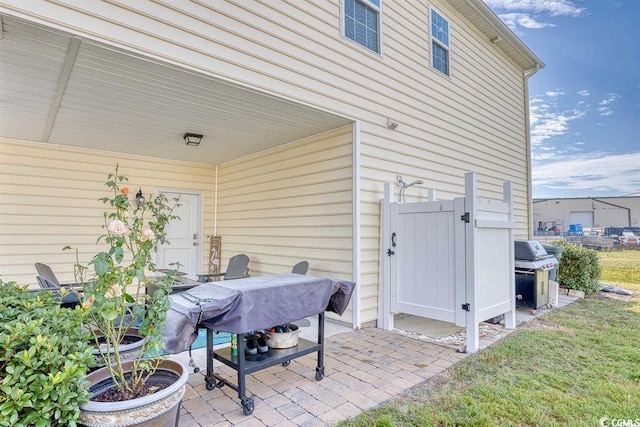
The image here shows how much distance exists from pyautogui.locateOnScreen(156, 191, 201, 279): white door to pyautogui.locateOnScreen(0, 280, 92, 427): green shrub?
17.3 ft

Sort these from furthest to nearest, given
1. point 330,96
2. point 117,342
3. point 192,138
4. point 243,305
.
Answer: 1. point 192,138
2. point 330,96
3. point 243,305
4. point 117,342

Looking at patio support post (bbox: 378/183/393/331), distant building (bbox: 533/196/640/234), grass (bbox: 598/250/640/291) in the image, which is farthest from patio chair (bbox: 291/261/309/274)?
distant building (bbox: 533/196/640/234)

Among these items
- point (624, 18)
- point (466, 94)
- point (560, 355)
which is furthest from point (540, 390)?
point (624, 18)

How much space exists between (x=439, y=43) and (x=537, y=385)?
5.63 meters

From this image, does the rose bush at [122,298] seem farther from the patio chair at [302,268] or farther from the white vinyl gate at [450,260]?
the white vinyl gate at [450,260]

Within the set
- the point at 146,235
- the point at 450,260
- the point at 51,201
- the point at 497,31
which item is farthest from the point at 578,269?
the point at 51,201

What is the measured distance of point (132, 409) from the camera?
164 cm

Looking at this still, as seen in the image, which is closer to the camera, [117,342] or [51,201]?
[117,342]

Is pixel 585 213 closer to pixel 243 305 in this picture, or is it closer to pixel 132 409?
pixel 243 305

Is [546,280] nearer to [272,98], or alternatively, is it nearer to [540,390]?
[540,390]

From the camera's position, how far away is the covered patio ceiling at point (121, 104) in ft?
9.50

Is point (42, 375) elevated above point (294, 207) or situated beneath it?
situated beneath

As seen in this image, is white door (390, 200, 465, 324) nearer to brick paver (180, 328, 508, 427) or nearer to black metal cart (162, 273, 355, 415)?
brick paver (180, 328, 508, 427)

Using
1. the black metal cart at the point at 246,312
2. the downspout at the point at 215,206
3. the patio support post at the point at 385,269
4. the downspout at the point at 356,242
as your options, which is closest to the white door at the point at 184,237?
the downspout at the point at 215,206
